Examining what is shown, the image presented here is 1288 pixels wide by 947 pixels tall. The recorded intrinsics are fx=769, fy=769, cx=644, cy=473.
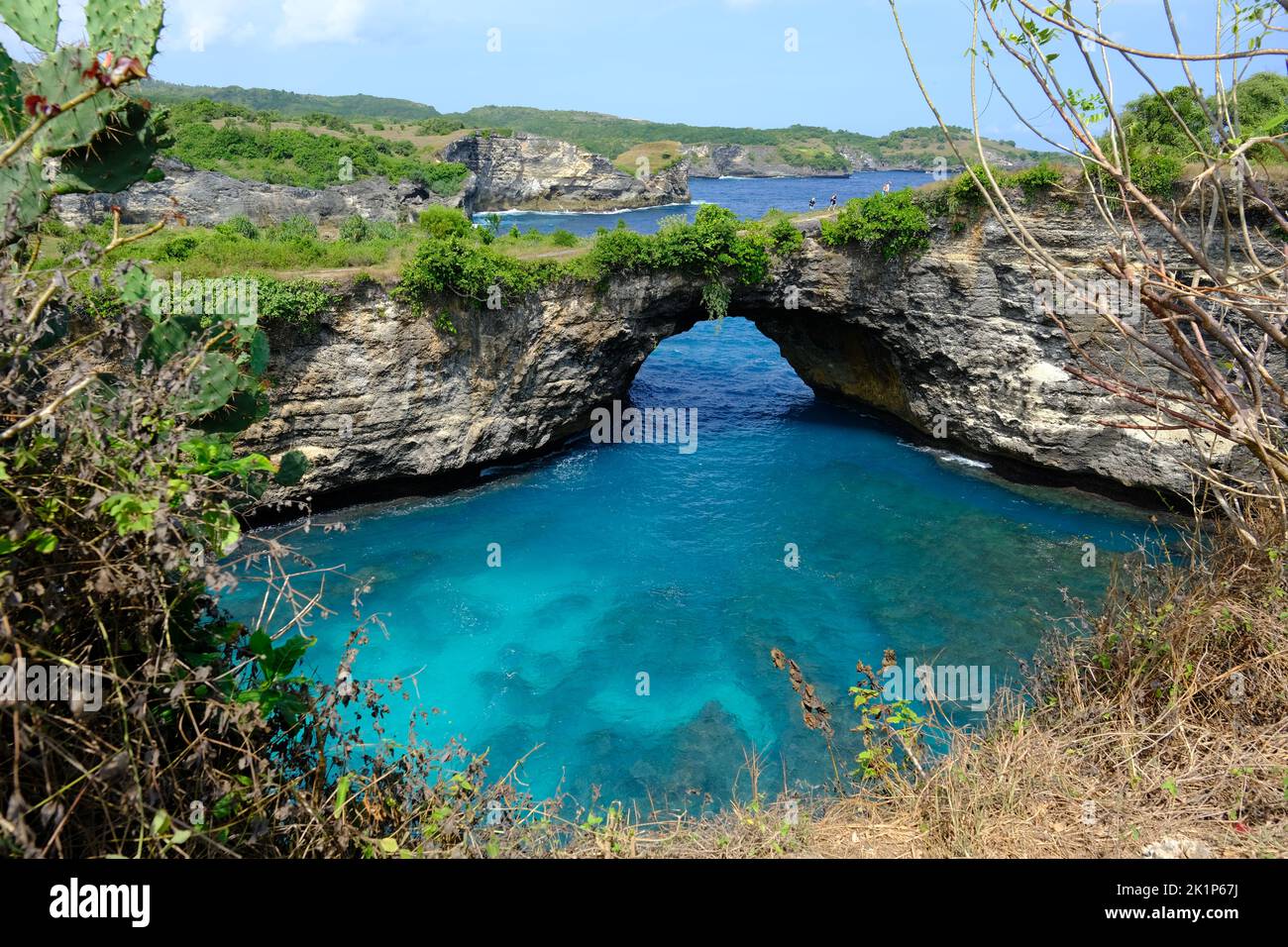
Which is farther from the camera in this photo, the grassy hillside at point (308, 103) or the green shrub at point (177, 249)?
the grassy hillside at point (308, 103)

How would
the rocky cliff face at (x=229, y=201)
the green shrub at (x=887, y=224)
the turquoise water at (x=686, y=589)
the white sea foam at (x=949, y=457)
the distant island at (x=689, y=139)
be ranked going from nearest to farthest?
1. the turquoise water at (x=686, y=589)
2. the green shrub at (x=887, y=224)
3. the white sea foam at (x=949, y=457)
4. the rocky cliff face at (x=229, y=201)
5. the distant island at (x=689, y=139)

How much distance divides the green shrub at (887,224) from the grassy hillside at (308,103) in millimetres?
121310

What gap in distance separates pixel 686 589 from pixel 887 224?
40.4 feet

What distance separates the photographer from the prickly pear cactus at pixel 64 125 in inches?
221

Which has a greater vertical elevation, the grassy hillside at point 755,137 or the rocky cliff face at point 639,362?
the grassy hillside at point 755,137

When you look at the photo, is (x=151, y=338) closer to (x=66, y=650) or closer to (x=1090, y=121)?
(x=66, y=650)

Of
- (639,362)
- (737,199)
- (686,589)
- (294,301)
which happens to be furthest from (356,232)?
(737,199)

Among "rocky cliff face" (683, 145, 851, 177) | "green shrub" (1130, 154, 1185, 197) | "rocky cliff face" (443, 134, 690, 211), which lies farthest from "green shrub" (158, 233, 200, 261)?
"rocky cliff face" (683, 145, 851, 177)

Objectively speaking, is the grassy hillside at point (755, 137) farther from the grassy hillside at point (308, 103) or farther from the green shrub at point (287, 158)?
the green shrub at point (287, 158)

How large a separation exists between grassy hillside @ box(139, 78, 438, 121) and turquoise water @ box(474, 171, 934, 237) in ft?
195

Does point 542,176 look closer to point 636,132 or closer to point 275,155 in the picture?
point 275,155

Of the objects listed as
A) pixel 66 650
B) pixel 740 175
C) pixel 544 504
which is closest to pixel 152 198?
pixel 544 504

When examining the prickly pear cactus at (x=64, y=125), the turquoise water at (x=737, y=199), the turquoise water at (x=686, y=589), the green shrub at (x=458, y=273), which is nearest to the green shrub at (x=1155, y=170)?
the turquoise water at (x=686, y=589)

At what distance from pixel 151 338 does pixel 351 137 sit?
80.2 meters
